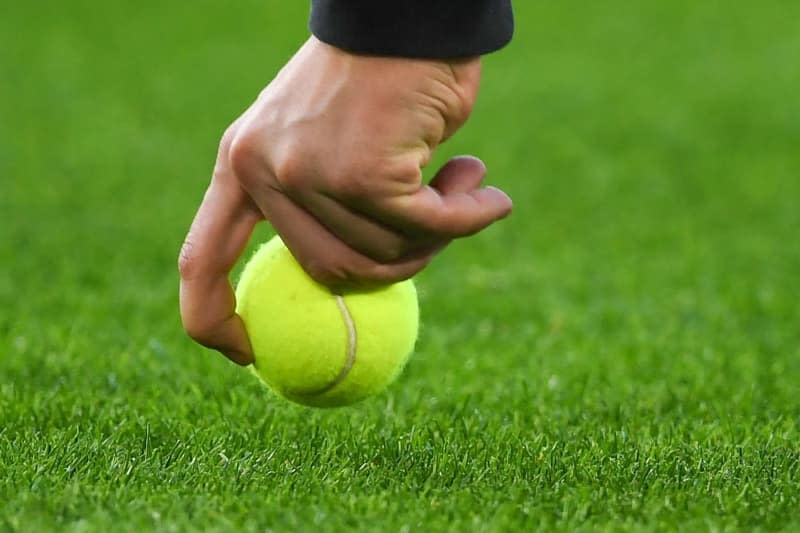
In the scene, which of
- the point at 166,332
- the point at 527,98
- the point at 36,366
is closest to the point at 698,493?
the point at 36,366

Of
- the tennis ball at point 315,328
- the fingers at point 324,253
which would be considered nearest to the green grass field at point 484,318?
the tennis ball at point 315,328

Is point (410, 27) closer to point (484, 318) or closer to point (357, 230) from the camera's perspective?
point (357, 230)

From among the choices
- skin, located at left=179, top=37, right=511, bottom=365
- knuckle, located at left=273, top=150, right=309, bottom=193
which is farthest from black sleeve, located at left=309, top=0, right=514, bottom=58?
knuckle, located at left=273, top=150, right=309, bottom=193

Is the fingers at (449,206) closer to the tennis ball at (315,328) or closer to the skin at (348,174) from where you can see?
the skin at (348,174)

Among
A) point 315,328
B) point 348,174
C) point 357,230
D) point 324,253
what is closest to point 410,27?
point 348,174

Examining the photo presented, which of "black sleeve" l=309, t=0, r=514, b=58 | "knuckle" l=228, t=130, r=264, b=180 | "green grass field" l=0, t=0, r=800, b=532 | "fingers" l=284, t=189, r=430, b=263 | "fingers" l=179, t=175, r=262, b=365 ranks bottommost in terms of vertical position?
"green grass field" l=0, t=0, r=800, b=532

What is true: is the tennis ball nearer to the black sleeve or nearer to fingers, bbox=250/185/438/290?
fingers, bbox=250/185/438/290
